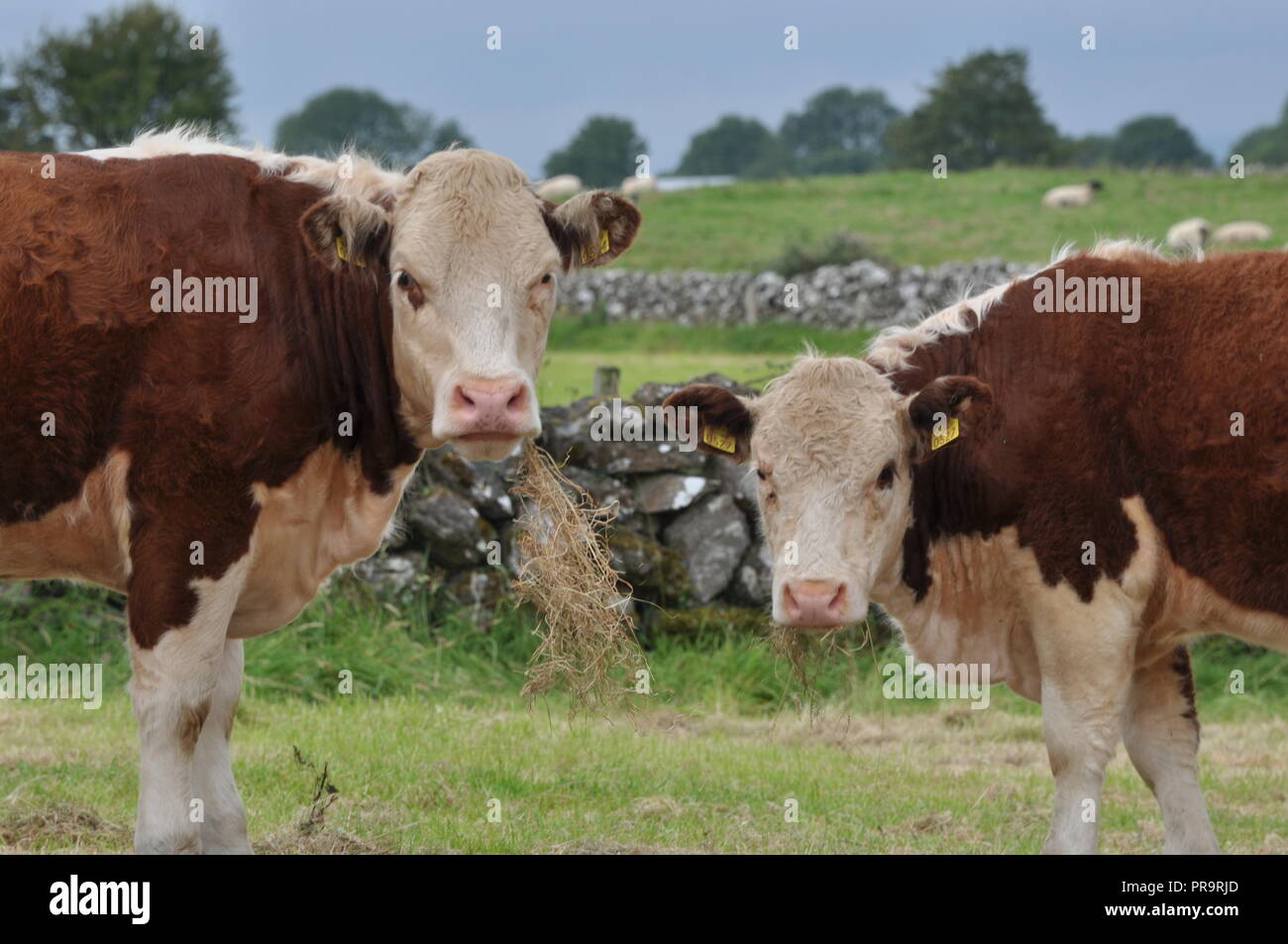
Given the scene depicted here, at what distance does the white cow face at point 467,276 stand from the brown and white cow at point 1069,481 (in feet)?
2.99

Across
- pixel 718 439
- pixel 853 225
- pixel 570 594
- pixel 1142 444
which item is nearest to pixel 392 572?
pixel 570 594

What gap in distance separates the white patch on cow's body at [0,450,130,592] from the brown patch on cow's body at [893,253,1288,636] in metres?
3.02

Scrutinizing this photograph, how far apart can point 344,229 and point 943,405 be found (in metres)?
2.32

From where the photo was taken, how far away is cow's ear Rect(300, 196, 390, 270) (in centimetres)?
538

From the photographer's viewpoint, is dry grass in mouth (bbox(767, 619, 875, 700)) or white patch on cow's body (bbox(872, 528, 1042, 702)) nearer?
white patch on cow's body (bbox(872, 528, 1042, 702))

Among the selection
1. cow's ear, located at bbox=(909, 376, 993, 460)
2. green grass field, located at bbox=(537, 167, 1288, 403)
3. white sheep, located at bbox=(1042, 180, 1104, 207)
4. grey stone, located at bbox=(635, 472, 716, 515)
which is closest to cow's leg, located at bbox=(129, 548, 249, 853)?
cow's ear, located at bbox=(909, 376, 993, 460)

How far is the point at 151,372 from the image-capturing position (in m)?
5.24

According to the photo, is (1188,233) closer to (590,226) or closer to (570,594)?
(570,594)

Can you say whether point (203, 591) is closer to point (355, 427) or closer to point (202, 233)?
point (355, 427)

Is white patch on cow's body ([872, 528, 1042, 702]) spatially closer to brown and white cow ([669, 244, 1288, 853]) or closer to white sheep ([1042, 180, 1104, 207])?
brown and white cow ([669, 244, 1288, 853])

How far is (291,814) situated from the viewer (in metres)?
6.91
